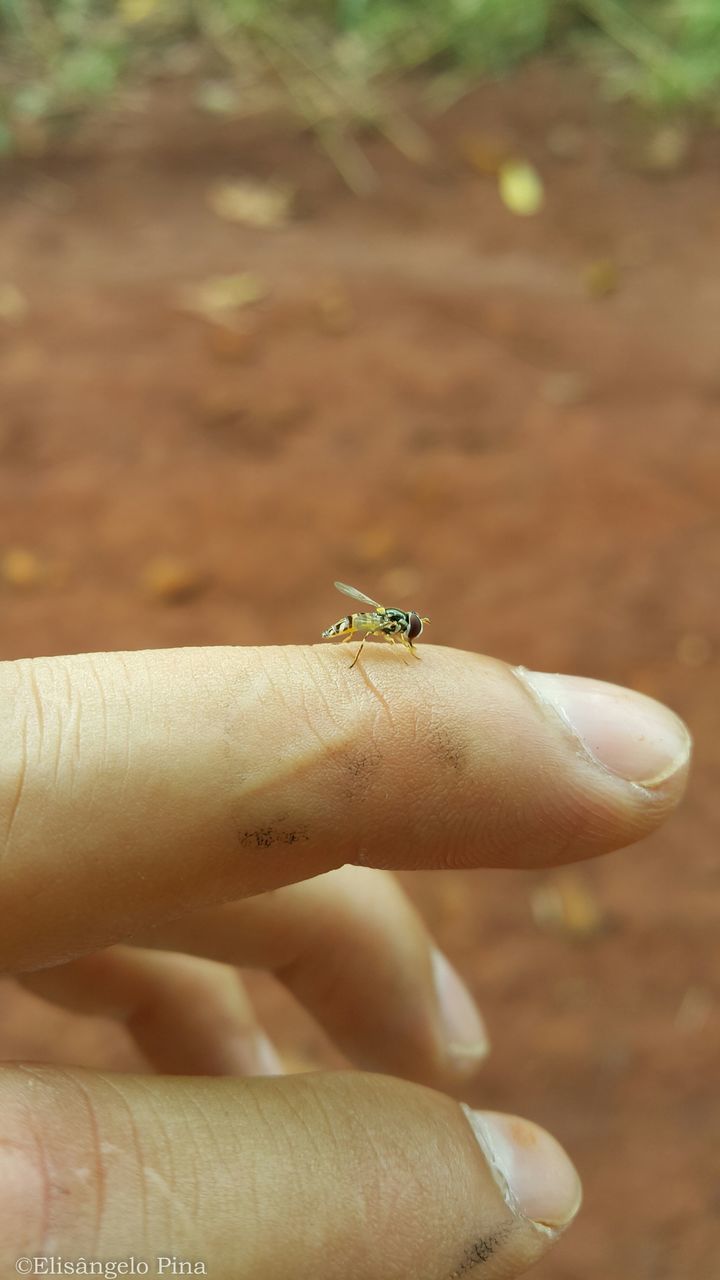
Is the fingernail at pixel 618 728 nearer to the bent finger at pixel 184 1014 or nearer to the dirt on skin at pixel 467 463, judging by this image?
the bent finger at pixel 184 1014

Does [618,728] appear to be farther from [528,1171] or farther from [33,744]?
[33,744]

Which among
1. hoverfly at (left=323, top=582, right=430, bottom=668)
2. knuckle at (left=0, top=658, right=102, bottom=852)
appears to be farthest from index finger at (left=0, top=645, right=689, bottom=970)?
hoverfly at (left=323, top=582, right=430, bottom=668)

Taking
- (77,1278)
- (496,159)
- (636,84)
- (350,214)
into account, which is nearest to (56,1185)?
(77,1278)

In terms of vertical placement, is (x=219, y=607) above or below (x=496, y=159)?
below

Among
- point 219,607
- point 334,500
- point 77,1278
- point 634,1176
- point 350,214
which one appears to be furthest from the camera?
point 350,214

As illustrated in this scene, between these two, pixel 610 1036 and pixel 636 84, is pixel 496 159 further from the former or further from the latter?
pixel 610 1036

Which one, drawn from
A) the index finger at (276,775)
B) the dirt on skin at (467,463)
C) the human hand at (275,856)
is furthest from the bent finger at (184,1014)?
the index finger at (276,775)

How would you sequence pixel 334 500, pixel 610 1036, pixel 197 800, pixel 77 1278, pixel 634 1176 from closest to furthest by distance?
pixel 77 1278
pixel 197 800
pixel 634 1176
pixel 610 1036
pixel 334 500
